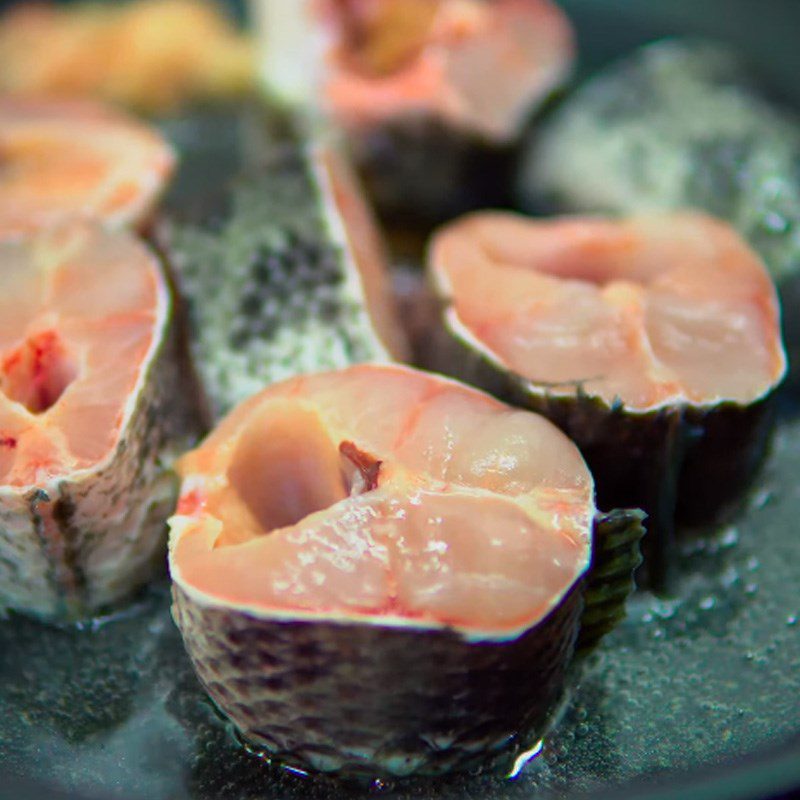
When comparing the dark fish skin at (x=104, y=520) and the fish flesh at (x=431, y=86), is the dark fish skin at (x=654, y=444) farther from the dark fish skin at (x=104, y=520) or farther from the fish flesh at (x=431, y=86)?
the fish flesh at (x=431, y=86)

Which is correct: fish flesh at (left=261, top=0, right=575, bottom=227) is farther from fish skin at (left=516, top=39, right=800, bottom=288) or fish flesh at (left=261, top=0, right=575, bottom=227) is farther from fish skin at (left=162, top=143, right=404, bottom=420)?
fish skin at (left=162, top=143, right=404, bottom=420)

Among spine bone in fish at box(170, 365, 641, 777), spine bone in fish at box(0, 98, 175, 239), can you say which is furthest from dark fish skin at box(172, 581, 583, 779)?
spine bone in fish at box(0, 98, 175, 239)

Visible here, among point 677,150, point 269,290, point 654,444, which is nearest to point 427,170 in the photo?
point 677,150

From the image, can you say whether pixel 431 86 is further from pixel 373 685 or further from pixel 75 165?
pixel 373 685

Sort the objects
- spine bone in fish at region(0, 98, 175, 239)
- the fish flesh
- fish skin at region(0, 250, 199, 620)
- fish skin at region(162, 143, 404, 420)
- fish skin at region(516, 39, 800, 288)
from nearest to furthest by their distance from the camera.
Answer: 1. fish skin at region(0, 250, 199, 620)
2. fish skin at region(162, 143, 404, 420)
3. spine bone in fish at region(0, 98, 175, 239)
4. fish skin at region(516, 39, 800, 288)
5. the fish flesh

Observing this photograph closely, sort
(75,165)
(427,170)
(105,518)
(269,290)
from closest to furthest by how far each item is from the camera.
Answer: (105,518) < (269,290) < (75,165) < (427,170)

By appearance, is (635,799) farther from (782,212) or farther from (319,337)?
(782,212)

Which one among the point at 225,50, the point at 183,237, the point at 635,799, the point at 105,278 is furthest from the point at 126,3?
the point at 635,799
